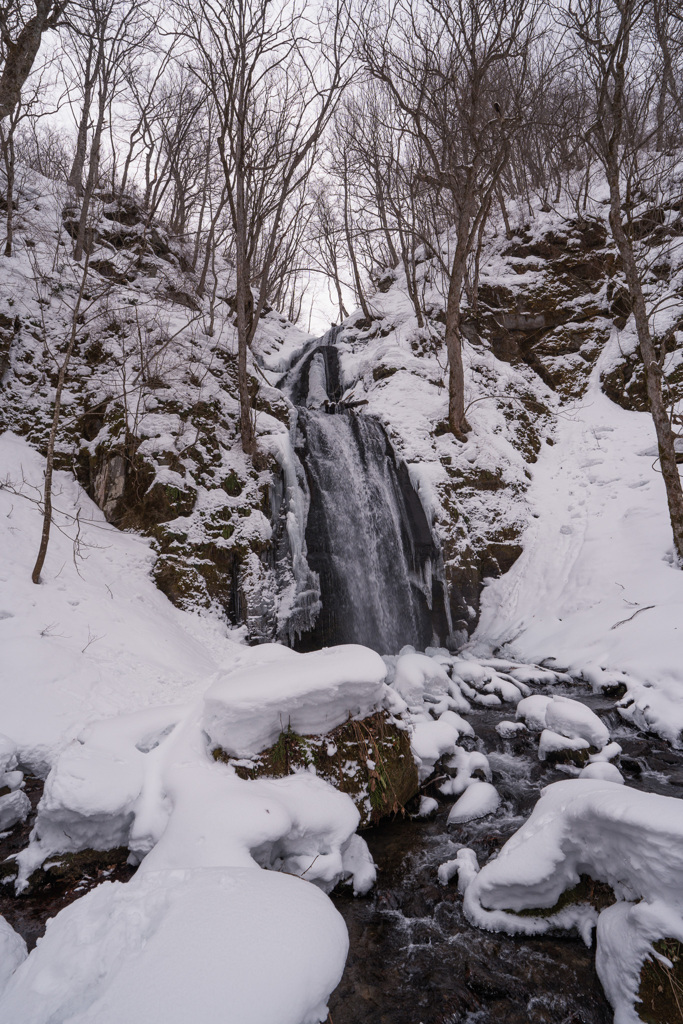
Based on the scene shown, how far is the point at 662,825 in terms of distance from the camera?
2221 millimetres

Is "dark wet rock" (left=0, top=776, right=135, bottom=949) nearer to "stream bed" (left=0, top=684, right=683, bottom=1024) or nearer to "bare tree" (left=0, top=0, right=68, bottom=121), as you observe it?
"stream bed" (left=0, top=684, right=683, bottom=1024)

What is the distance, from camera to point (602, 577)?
27.5 ft

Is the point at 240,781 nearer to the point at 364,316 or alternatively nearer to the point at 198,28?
the point at 198,28

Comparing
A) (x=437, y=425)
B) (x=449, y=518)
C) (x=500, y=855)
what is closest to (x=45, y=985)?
(x=500, y=855)

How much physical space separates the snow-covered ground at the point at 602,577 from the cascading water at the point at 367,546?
1.39m

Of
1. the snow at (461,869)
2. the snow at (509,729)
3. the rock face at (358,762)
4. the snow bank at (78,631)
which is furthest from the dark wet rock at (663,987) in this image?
the snow bank at (78,631)

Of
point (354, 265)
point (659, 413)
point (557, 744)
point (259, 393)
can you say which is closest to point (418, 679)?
point (557, 744)

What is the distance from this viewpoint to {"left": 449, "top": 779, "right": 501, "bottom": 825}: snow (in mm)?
4055

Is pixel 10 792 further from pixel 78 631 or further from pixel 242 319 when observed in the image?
pixel 242 319

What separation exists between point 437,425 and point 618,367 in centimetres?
590

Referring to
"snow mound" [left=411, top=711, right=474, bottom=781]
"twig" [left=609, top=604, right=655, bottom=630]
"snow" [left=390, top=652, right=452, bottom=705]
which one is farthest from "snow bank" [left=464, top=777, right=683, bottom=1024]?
"twig" [left=609, top=604, right=655, bottom=630]

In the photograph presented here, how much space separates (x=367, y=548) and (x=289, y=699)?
21.1ft

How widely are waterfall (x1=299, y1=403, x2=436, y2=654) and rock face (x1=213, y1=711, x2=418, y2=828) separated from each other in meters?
5.18

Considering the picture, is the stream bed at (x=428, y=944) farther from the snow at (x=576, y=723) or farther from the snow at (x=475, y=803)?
the snow at (x=576, y=723)
